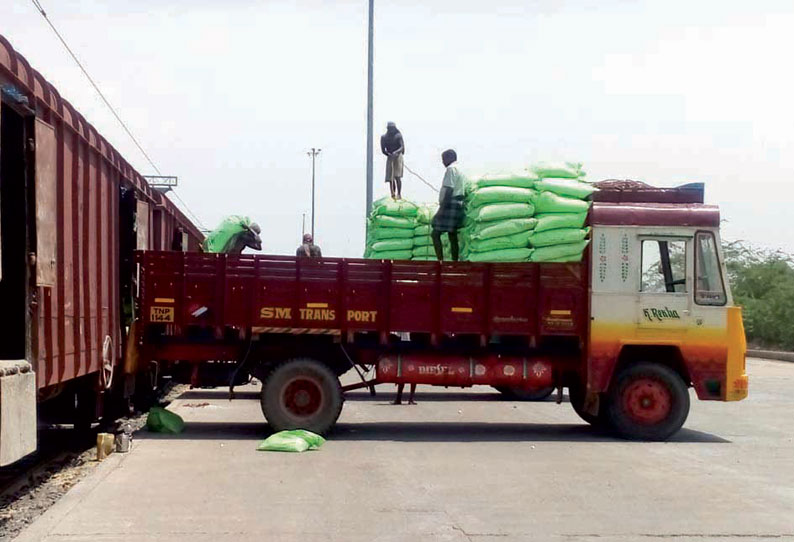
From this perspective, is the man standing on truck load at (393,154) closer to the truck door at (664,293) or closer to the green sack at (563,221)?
the green sack at (563,221)

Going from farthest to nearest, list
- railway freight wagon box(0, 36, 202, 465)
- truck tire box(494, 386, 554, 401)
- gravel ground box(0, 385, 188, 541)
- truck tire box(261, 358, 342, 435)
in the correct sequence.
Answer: truck tire box(494, 386, 554, 401) → truck tire box(261, 358, 342, 435) → gravel ground box(0, 385, 188, 541) → railway freight wagon box(0, 36, 202, 465)

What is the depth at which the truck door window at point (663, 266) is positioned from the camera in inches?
470

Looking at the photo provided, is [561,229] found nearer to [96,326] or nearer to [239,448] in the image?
[239,448]

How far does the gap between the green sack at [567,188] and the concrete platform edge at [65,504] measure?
5903mm

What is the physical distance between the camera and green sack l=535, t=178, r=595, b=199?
12.1m

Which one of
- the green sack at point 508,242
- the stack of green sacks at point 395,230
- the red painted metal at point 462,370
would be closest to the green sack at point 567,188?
the green sack at point 508,242

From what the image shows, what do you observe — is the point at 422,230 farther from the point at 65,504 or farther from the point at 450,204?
the point at 65,504

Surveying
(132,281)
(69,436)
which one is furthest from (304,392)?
(69,436)

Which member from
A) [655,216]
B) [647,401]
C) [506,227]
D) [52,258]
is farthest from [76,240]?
[647,401]

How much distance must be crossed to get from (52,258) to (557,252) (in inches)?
251

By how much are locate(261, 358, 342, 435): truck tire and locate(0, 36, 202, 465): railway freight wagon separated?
184cm

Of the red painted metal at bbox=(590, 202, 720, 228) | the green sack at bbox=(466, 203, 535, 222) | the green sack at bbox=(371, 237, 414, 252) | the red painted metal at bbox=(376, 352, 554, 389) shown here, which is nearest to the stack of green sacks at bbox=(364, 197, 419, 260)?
the green sack at bbox=(371, 237, 414, 252)

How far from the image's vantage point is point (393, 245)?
13984mm

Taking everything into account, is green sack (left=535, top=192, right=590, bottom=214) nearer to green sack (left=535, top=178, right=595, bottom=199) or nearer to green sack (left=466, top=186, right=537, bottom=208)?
green sack (left=535, top=178, right=595, bottom=199)
